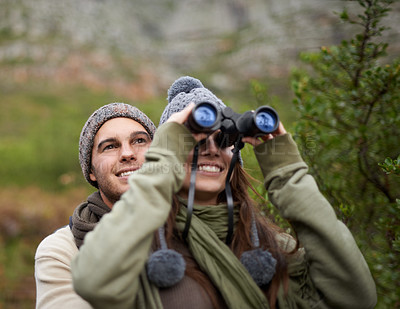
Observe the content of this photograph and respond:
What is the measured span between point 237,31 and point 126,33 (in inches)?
472

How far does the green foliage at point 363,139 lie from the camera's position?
82.3 inches

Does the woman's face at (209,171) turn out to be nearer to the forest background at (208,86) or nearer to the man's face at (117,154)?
the man's face at (117,154)

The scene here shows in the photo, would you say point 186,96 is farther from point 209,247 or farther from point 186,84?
point 209,247

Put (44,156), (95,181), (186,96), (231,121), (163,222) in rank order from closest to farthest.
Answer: (163,222) < (231,121) < (186,96) < (95,181) < (44,156)

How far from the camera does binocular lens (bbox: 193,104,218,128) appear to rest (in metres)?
1.38

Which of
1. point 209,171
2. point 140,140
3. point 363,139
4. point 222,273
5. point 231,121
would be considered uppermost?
point 231,121

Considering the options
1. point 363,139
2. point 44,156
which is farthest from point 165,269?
point 44,156

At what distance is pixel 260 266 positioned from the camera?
140 centimetres

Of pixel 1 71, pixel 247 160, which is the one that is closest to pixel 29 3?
pixel 1 71

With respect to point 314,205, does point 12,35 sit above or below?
above

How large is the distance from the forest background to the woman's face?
2.78 feet

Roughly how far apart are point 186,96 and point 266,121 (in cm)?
46

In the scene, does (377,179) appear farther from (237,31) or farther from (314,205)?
(237,31)

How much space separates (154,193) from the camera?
1.26m
